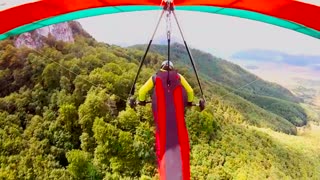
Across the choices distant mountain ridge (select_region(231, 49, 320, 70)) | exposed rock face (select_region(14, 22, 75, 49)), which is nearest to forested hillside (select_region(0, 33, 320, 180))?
exposed rock face (select_region(14, 22, 75, 49))

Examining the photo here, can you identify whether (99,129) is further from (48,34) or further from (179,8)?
(179,8)

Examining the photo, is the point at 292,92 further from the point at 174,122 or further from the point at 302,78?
the point at 174,122

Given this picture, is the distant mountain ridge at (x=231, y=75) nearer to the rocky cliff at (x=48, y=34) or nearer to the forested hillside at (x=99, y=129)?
the rocky cliff at (x=48, y=34)

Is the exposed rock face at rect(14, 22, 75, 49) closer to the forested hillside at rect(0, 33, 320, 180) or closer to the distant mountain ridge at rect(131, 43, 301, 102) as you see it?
the forested hillside at rect(0, 33, 320, 180)

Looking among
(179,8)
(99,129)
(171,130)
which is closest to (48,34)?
(99,129)

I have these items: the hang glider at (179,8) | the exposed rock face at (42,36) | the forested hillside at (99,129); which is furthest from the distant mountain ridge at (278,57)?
the hang glider at (179,8)
